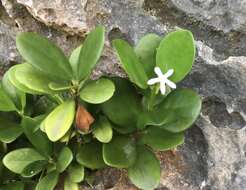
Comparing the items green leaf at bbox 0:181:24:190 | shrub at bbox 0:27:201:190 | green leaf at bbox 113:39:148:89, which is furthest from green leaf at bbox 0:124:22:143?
green leaf at bbox 113:39:148:89

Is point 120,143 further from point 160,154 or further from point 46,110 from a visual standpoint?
point 46,110

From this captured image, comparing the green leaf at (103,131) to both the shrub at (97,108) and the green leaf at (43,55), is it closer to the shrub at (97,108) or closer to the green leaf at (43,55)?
the shrub at (97,108)

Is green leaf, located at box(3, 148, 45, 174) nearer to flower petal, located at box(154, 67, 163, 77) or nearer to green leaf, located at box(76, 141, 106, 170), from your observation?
green leaf, located at box(76, 141, 106, 170)

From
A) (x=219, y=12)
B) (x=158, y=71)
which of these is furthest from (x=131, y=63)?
(x=219, y=12)

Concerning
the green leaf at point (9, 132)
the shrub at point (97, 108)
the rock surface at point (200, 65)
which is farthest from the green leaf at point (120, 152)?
the green leaf at point (9, 132)

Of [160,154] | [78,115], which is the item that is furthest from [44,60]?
[160,154]

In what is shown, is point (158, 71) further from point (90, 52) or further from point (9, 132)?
point (9, 132)
